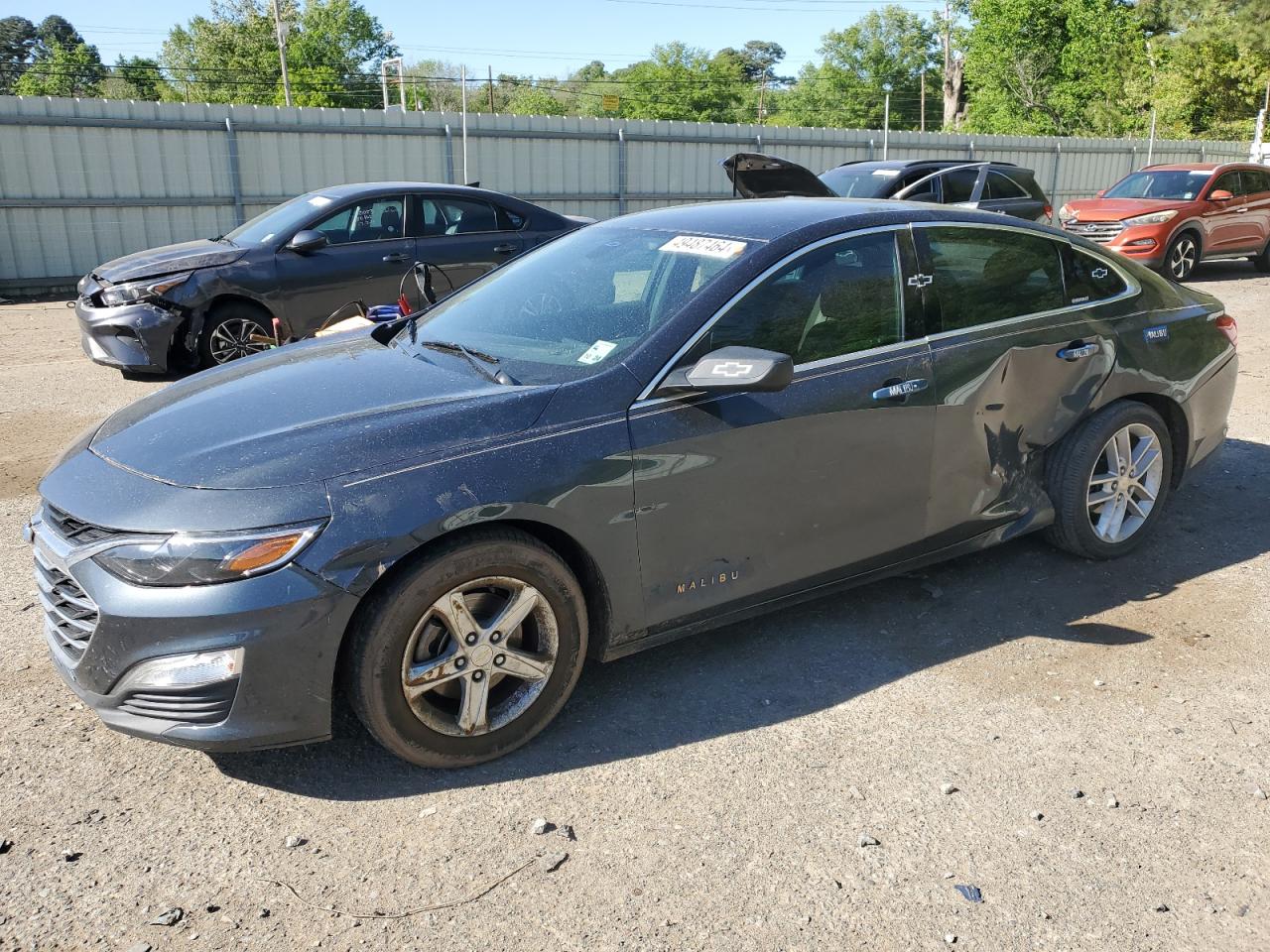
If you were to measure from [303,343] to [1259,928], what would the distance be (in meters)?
3.73

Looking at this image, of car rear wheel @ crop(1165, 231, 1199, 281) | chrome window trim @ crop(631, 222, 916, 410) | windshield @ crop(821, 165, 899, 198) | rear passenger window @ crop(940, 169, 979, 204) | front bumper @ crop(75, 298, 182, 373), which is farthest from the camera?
car rear wheel @ crop(1165, 231, 1199, 281)

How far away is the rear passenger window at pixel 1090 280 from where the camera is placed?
4.56 m

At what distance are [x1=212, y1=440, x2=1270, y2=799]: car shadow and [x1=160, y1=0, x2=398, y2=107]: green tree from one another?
224 ft

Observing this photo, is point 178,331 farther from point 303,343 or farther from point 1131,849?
point 1131,849

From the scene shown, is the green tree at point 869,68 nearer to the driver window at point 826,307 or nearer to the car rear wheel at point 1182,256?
the car rear wheel at point 1182,256

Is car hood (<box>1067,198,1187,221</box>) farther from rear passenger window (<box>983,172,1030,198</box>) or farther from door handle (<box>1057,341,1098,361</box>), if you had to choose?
door handle (<box>1057,341,1098,361</box>)

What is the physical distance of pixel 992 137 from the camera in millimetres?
24438

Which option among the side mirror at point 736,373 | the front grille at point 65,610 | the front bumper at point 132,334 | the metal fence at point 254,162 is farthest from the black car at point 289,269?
the metal fence at point 254,162

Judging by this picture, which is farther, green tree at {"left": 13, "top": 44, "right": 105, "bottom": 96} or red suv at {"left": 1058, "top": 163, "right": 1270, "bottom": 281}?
green tree at {"left": 13, "top": 44, "right": 105, "bottom": 96}

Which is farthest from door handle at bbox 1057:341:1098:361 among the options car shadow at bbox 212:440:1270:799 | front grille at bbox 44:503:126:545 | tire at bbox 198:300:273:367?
tire at bbox 198:300:273:367

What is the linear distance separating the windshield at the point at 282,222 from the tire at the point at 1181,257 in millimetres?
11795

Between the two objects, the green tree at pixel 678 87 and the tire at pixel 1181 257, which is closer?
the tire at pixel 1181 257

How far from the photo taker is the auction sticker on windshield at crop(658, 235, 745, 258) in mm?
3773

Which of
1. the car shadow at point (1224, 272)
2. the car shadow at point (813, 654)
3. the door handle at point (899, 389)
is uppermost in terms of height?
the door handle at point (899, 389)
